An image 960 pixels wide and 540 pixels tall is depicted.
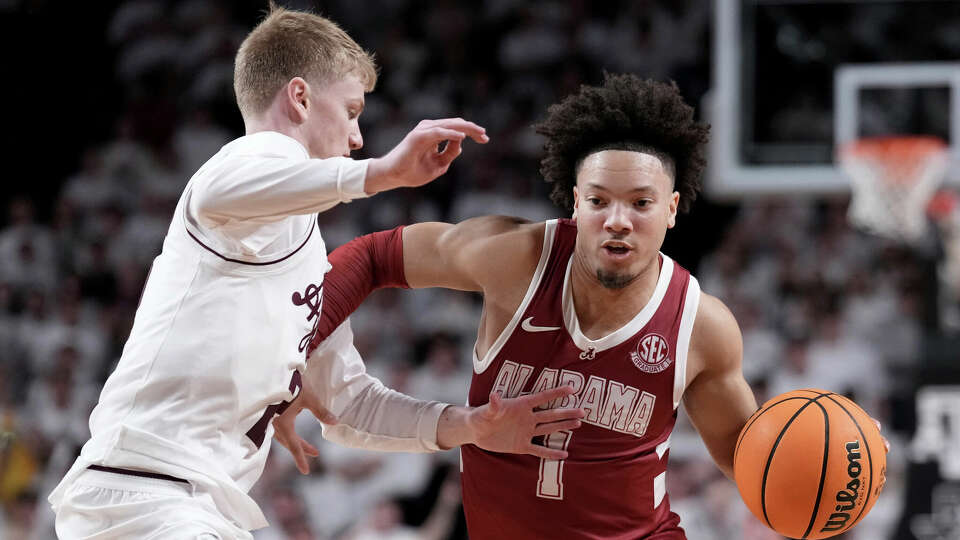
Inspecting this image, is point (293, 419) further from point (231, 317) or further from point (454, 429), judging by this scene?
point (231, 317)


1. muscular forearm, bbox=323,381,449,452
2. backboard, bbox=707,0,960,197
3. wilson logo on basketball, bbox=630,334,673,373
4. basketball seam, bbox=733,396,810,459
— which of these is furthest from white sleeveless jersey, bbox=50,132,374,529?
backboard, bbox=707,0,960,197

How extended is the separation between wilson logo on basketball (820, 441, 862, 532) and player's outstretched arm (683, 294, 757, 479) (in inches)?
13.6

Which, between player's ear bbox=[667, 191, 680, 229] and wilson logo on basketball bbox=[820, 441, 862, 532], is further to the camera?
player's ear bbox=[667, 191, 680, 229]

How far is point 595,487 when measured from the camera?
339 centimetres

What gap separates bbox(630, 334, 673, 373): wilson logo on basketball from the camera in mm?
3334

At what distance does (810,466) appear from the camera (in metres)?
3.21

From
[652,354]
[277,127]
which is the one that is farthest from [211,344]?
[652,354]

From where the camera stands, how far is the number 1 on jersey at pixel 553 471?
133 inches

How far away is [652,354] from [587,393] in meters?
0.23

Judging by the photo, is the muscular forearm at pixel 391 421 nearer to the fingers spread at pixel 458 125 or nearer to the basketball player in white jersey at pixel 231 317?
the basketball player in white jersey at pixel 231 317

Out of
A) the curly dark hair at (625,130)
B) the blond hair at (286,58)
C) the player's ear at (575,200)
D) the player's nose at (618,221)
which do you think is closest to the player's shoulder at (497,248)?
the player's ear at (575,200)

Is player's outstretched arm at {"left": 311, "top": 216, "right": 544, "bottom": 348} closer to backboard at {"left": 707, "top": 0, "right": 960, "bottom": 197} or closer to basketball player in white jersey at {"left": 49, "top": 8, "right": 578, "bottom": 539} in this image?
basketball player in white jersey at {"left": 49, "top": 8, "right": 578, "bottom": 539}

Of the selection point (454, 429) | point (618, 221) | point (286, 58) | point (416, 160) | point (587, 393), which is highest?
point (286, 58)

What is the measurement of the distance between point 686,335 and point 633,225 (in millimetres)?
426
